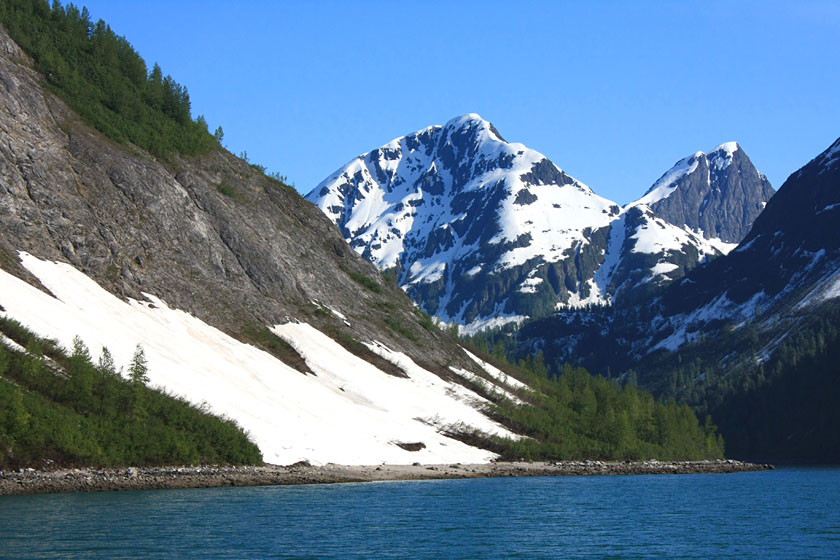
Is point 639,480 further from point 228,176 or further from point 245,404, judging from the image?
point 228,176

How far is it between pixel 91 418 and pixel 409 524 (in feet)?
123

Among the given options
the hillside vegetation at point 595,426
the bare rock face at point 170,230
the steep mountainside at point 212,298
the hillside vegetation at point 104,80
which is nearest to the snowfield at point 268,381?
the steep mountainside at point 212,298

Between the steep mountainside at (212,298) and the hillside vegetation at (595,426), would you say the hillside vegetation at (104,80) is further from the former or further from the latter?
the hillside vegetation at (595,426)

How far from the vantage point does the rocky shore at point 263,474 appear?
6919 cm

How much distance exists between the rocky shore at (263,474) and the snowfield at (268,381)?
4297mm

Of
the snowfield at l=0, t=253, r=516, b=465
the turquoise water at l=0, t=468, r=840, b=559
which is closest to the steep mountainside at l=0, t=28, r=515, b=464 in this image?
the snowfield at l=0, t=253, r=516, b=465

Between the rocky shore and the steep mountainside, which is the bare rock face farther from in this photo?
the rocky shore

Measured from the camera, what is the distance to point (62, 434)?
75.0 meters

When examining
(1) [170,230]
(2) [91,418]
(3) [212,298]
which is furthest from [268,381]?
(2) [91,418]

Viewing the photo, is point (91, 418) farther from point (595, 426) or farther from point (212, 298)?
point (595, 426)

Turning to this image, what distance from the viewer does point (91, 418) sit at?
8075cm

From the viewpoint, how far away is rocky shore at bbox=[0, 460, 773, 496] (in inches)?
2724

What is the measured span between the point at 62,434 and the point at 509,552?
4452cm

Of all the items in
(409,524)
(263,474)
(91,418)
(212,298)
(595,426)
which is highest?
(212,298)
